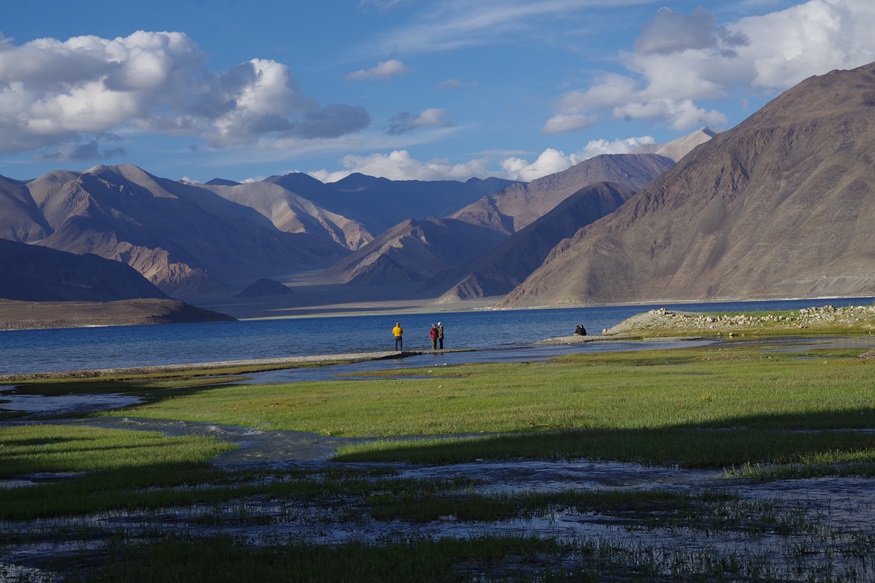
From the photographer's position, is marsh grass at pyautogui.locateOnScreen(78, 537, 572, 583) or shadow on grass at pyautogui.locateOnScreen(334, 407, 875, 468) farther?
shadow on grass at pyautogui.locateOnScreen(334, 407, 875, 468)

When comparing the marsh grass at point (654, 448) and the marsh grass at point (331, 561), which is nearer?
the marsh grass at point (331, 561)

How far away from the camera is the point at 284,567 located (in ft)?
44.7

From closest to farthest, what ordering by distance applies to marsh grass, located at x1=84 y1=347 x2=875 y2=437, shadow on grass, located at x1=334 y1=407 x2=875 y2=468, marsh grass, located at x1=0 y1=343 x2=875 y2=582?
marsh grass, located at x1=0 y1=343 x2=875 y2=582 < shadow on grass, located at x1=334 y1=407 x2=875 y2=468 < marsh grass, located at x1=84 y1=347 x2=875 y2=437

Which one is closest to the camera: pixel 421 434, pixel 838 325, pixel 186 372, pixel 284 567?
pixel 284 567

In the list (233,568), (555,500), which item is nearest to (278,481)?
(555,500)

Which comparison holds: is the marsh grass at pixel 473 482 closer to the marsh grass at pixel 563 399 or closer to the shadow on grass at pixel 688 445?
the shadow on grass at pixel 688 445

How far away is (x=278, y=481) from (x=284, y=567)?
28.8 ft

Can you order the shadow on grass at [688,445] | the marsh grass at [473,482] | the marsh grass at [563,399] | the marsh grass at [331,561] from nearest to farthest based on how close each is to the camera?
the marsh grass at [331,561]
the marsh grass at [473,482]
the shadow on grass at [688,445]
the marsh grass at [563,399]

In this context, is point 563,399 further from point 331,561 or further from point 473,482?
point 331,561

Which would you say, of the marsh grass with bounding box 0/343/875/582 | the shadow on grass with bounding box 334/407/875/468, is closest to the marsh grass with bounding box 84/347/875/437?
the marsh grass with bounding box 0/343/875/582

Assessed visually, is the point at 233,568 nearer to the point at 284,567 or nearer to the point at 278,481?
the point at 284,567

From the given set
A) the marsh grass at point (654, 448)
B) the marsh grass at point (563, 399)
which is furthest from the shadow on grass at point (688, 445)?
the marsh grass at point (563, 399)

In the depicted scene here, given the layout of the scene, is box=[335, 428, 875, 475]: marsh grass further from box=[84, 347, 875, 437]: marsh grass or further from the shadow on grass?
box=[84, 347, 875, 437]: marsh grass

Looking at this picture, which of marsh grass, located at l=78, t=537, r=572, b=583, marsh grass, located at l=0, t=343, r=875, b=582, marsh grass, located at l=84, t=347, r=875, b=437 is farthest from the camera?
marsh grass, located at l=84, t=347, r=875, b=437
